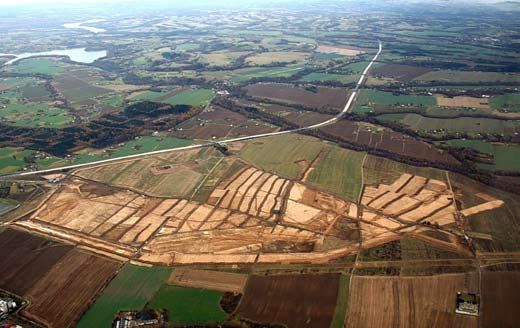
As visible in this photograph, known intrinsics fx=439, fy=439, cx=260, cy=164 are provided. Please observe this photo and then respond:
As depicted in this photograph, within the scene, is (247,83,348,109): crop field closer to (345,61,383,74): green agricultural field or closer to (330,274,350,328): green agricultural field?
(345,61,383,74): green agricultural field

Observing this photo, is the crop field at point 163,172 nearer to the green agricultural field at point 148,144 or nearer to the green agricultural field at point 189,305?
the green agricultural field at point 148,144

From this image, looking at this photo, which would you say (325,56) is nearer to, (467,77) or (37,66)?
(467,77)

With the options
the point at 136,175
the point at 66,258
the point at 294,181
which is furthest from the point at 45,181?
the point at 294,181

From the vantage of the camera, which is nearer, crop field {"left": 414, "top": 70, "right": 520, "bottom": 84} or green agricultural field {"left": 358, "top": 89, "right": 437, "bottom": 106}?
green agricultural field {"left": 358, "top": 89, "right": 437, "bottom": 106}

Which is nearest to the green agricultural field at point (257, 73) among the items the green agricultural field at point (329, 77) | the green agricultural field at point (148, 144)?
the green agricultural field at point (329, 77)

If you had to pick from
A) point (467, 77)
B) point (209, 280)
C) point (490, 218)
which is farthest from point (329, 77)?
point (209, 280)

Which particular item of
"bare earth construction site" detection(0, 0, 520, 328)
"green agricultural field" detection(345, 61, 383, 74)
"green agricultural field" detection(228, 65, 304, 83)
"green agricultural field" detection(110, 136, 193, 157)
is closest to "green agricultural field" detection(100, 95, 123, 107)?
"bare earth construction site" detection(0, 0, 520, 328)
